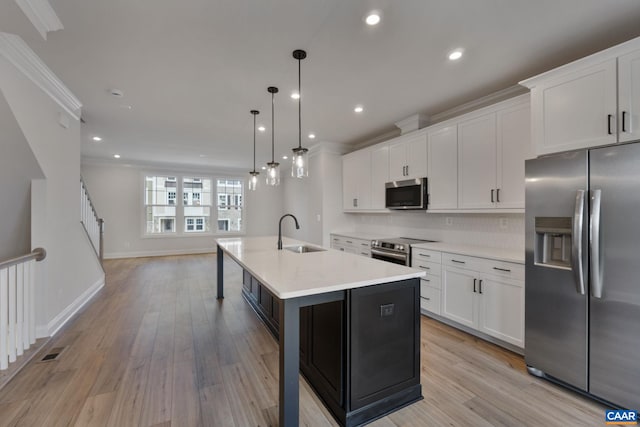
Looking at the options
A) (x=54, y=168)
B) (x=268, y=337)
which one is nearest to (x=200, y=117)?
(x=54, y=168)

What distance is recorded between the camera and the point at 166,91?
2990mm

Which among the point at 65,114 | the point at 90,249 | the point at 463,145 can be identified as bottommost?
the point at 90,249

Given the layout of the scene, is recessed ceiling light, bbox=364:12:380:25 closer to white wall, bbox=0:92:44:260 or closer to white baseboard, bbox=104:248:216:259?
white wall, bbox=0:92:44:260

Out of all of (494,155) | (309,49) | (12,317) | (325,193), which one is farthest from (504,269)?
(12,317)

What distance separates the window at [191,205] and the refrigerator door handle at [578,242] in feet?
26.4

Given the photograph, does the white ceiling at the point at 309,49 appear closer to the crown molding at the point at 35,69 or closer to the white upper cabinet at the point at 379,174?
the crown molding at the point at 35,69

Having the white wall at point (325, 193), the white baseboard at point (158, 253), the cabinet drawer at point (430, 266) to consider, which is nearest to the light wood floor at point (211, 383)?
the cabinet drawer at point (430, 266)

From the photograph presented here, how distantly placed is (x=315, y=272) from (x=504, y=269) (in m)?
1.85

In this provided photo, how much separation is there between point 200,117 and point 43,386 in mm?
3249

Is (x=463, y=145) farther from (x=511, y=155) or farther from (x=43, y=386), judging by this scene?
(x=43, y=386)

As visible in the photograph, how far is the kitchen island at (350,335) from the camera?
144cm

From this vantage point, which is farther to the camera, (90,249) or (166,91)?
(90,249)

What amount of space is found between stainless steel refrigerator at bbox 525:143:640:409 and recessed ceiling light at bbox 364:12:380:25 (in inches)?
63.2

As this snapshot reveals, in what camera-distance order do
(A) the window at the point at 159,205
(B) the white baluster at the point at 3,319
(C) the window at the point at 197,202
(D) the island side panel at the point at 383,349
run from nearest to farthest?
(D) the island side panel at the point at 383,349 < (B) the white baluster at the point at 3,319 < (A) the window at the point at 159,205 < (C) the window at the point at 197,202
